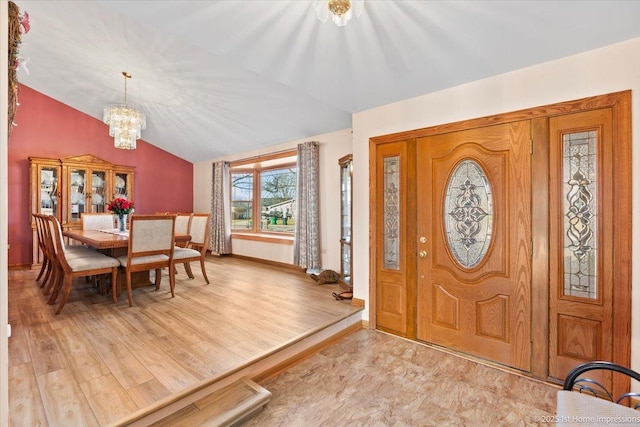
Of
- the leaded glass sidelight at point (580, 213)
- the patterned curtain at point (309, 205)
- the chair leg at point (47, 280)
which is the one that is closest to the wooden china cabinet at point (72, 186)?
the chair leg at point (47, 280)

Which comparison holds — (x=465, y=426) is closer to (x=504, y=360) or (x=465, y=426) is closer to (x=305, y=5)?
(x=504, y=360)

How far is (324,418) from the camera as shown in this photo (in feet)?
6.01

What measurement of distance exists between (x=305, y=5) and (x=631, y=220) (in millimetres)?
2474

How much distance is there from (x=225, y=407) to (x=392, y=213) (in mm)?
2083

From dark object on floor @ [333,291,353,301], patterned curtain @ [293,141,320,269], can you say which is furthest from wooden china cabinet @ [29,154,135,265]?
dark object on floor @ [333,291,353,301]

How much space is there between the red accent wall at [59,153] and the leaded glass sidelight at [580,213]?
5824mm

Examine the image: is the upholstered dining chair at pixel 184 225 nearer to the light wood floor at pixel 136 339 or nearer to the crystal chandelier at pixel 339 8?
the light wood floor at pixel 136 339

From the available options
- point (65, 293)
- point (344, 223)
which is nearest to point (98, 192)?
point (65, 293)

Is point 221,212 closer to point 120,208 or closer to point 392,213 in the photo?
point 120,208

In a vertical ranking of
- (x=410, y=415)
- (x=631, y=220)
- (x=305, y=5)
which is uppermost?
(x=305, y=5)

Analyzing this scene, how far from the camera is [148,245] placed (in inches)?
130

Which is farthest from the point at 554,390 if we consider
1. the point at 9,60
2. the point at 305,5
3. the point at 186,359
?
the point at 9,60

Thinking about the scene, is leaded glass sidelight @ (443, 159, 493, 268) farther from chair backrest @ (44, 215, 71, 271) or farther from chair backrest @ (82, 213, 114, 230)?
chair backrest @ (82, 213, 114, 230)

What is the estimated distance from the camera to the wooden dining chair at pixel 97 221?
4.59 meters
